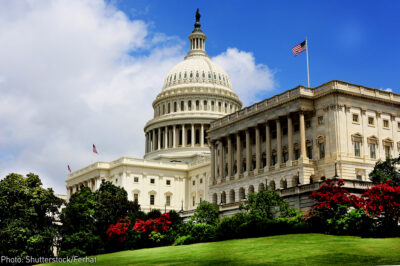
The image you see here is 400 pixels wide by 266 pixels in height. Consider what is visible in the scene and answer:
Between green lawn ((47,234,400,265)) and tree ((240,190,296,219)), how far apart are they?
868 centimetres

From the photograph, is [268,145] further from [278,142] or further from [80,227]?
[80,227]

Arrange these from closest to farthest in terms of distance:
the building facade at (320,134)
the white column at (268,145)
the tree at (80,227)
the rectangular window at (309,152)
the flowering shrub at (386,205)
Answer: the flowering shrub at (386,205)
the tree at (80,227)
the building facade at (320,134)
the rectangular window at (309,152)
the white column at (268,145)

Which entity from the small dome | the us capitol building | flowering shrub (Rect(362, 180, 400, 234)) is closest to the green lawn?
flowering shrub (Rect(362, 180, 400, 234))

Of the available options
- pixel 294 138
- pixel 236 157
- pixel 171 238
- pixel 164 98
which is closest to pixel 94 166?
pixel 164 98

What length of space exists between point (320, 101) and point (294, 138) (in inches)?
287

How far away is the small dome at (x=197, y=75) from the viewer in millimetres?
168250

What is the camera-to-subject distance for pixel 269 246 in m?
51.1

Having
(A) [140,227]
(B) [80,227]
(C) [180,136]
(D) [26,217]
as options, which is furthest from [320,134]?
(C) [180,136]

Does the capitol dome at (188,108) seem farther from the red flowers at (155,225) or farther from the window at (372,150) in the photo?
the red flowers at (155,225)

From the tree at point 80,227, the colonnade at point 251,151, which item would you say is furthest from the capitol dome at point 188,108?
the tree at point 80,227

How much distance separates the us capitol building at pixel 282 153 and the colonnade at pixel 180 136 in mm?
9807

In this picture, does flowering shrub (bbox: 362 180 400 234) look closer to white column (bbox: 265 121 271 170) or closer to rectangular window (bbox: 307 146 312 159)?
rectangular window (bbox: 307 146 312 159)

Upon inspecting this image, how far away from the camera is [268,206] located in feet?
226

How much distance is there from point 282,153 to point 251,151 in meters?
8.98
